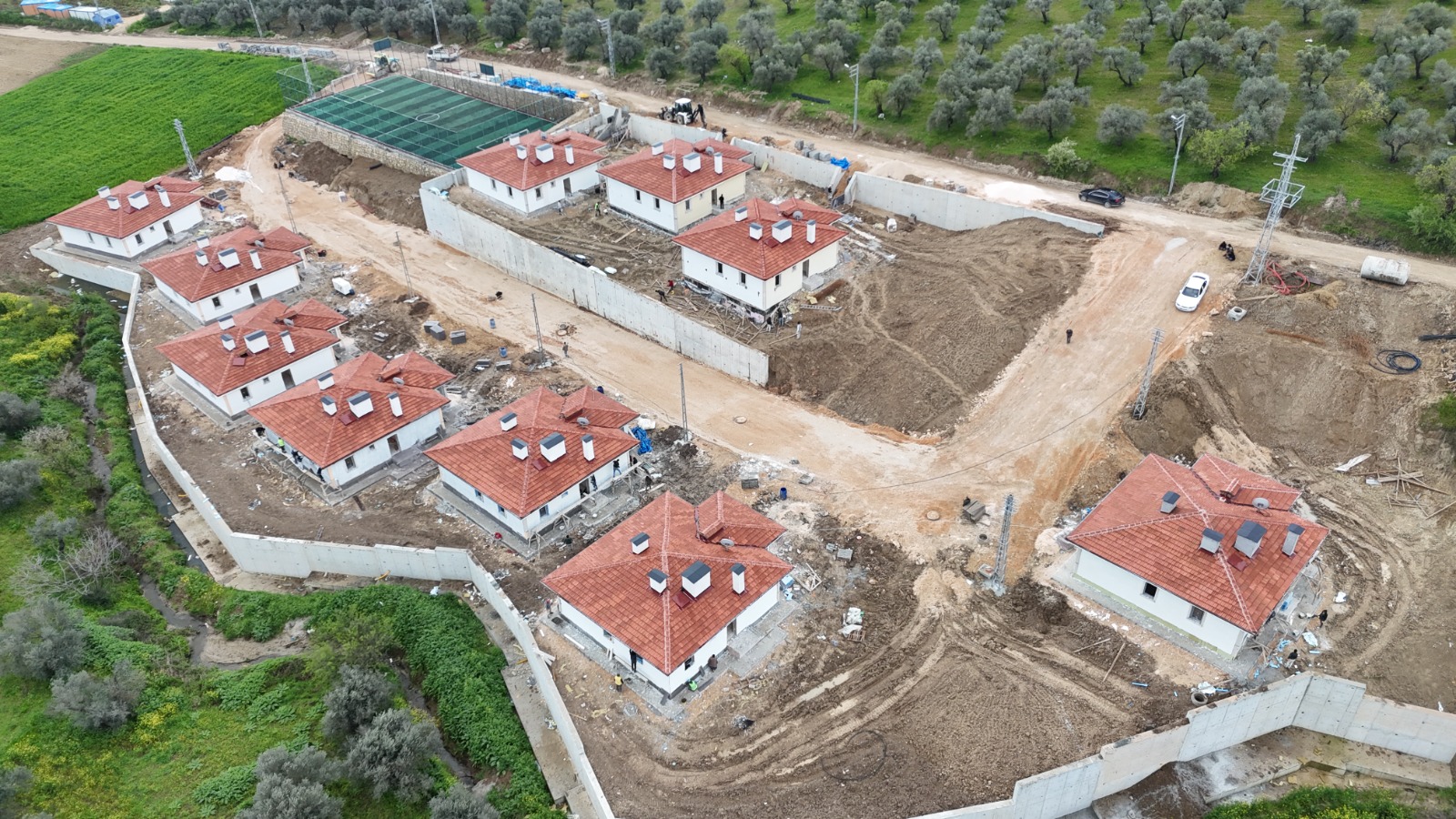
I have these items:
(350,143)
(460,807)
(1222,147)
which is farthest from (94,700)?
(1222,147)

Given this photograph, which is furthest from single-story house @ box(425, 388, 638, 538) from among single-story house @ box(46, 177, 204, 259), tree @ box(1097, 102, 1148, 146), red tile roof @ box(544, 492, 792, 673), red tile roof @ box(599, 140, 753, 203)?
tree @ box(1097, 102, 1148, 146)

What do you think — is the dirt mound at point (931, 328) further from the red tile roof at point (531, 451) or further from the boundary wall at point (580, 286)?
the red tile roof at point (531, 451)

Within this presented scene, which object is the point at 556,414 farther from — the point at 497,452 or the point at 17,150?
the point at 17,150

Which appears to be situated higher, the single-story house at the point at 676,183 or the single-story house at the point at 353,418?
the single-story house at the point at 676,183

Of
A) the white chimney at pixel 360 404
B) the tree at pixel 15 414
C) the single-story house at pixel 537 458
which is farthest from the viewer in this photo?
the tree at pixel 15 414

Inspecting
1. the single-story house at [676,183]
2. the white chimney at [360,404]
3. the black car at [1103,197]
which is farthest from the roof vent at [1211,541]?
the single-story house at [676,183]

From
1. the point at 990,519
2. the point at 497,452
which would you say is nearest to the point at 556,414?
the point at 497,452
